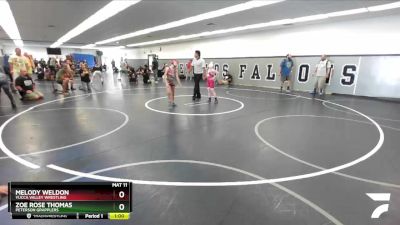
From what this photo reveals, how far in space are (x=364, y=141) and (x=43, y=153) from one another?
5.86 meters

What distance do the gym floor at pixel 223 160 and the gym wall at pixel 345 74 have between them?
3176 millimetres

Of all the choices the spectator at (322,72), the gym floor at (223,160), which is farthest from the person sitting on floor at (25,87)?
the spectator at (322,72)

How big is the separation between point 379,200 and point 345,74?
940 cm

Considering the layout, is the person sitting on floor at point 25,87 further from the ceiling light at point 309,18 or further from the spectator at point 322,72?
the spectator at point 322,72

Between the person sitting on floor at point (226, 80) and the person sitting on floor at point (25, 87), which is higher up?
the person sitting on floor at point (226, 80)

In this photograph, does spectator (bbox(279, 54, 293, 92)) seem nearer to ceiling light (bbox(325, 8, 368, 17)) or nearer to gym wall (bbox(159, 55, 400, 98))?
gym wall (bbox(159, 55, 400, 98))

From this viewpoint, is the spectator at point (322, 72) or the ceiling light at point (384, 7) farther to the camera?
the spectator at point (322, 72)

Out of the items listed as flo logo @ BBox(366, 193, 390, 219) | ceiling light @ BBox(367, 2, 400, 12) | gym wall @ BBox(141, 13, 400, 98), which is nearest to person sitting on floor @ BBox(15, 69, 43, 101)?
flo logo @ BBox(366, 193, 390, 219)

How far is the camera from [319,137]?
4.77 meters

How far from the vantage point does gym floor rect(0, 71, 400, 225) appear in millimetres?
2443

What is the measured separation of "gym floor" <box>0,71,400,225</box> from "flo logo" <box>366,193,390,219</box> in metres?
0.04

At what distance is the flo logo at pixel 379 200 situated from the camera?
7.86 ft
